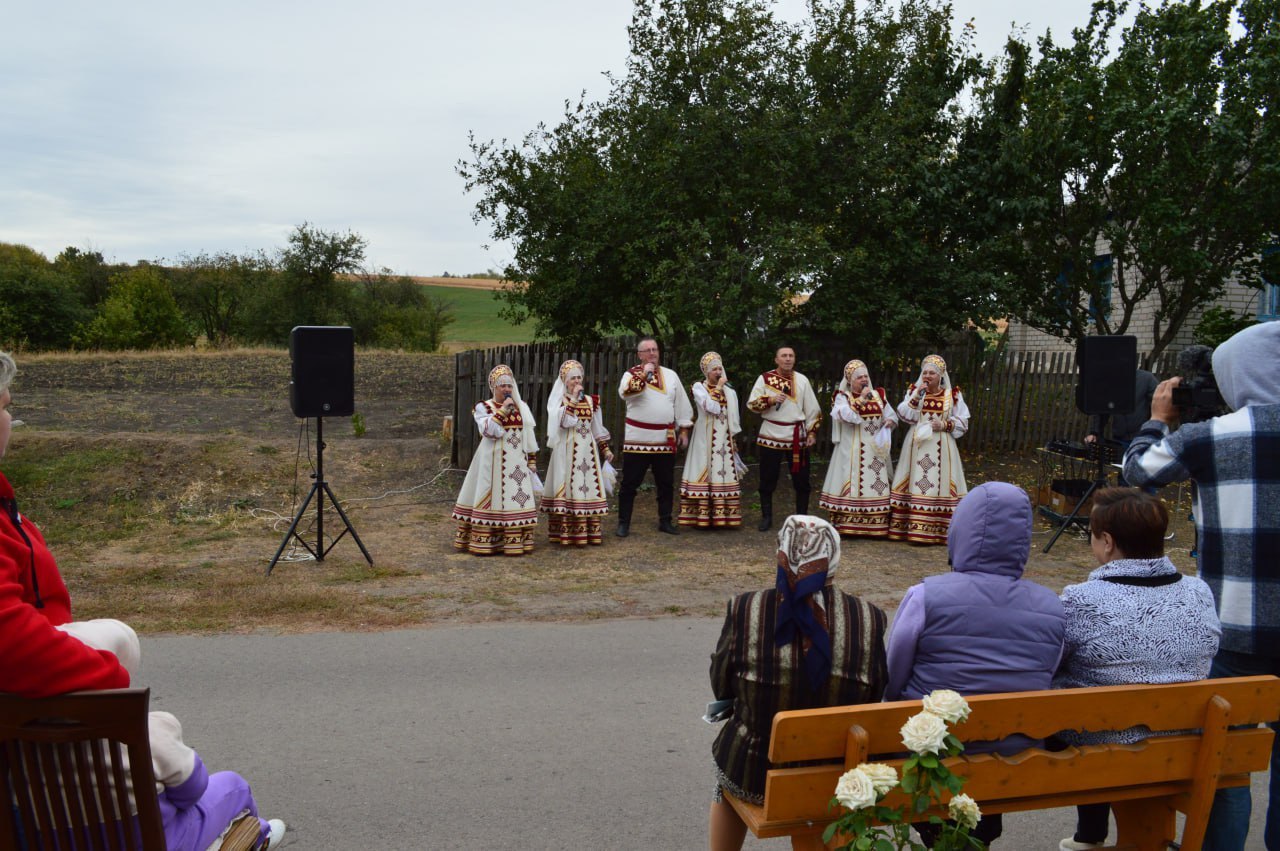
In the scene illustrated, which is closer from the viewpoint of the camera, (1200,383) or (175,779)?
(175,779)

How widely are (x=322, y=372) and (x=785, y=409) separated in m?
4.57

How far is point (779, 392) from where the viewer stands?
10273 mm

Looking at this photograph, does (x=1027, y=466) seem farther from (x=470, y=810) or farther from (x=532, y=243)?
(x=470, y=810)

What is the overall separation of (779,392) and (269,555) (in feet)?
16.8

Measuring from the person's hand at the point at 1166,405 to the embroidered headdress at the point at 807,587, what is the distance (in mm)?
1762

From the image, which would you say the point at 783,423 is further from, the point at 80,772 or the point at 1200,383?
the point at 80,772

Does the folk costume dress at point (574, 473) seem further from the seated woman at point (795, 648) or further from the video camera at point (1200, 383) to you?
the seated woman at point (795, 648)

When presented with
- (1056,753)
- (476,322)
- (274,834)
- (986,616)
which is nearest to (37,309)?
(476,322)

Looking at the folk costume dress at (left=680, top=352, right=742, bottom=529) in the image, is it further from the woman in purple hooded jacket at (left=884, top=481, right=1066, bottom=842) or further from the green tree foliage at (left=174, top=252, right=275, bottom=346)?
the green tree foliage at (left=174, top=252, right=275, bottom=346)

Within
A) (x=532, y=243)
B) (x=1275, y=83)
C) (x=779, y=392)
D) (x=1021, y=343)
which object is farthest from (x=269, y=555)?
(x=1021, y=343)

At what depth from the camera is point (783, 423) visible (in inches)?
408

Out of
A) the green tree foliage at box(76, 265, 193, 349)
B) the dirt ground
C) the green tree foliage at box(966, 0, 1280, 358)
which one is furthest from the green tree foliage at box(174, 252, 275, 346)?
the green tree foliage at box(966, 0, 1280, 358)

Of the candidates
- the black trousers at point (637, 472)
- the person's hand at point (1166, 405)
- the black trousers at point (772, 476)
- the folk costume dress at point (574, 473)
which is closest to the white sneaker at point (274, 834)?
the person's hand at point (1166, 405)

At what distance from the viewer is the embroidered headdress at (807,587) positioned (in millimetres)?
2930
